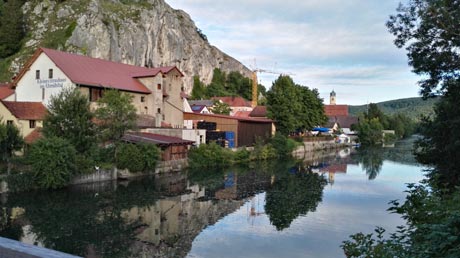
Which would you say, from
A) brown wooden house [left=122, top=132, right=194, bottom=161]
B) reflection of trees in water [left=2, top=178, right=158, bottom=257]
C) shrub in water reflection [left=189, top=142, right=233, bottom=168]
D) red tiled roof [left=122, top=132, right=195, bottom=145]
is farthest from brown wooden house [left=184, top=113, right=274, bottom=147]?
reflection of trees in water [left=2, top=178, right=158, bottom=257]

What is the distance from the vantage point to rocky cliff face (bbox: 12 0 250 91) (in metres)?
68.6

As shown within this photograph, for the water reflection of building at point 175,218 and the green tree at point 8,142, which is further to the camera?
the green tree at point 8,142

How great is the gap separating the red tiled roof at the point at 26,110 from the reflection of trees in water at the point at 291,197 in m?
20.7

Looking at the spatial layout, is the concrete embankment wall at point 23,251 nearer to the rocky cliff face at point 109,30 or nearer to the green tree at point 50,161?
the green tree at point 50,161

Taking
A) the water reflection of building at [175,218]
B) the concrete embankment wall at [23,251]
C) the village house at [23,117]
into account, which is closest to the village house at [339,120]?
the village house at [23,117]

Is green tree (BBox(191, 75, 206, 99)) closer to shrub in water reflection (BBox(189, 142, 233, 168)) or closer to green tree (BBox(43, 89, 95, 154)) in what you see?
shrub in water reflection (BBox(189, 142, 233, 168))

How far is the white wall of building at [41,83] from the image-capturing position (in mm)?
40000

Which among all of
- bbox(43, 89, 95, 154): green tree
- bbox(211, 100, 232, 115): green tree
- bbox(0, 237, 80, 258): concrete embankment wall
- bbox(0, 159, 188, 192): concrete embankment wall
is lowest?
bbox(0, 159, 188, 192): concrete embankment wall

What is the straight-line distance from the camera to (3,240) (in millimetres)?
3924

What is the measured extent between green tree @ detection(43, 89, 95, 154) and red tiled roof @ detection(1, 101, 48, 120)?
5.66 m

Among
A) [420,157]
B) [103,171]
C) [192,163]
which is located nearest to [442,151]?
[420,157]

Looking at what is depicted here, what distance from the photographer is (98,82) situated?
1636 inches

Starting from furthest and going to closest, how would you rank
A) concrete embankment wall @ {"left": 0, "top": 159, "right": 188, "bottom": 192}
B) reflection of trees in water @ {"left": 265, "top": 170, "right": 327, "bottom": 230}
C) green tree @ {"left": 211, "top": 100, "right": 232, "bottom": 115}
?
1. green tree @ {"left": 211, "top": 100, "right": 232, "bottom": 115}
2. concrete embankment wall @ {"left": 0, "top": 159, "right": 188, "bottom": 192}
3. reflection of trees in water @ {"left": 265, "top": 170, "right": 327, "bottom": 230}

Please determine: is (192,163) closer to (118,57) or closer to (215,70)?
(118,57)
